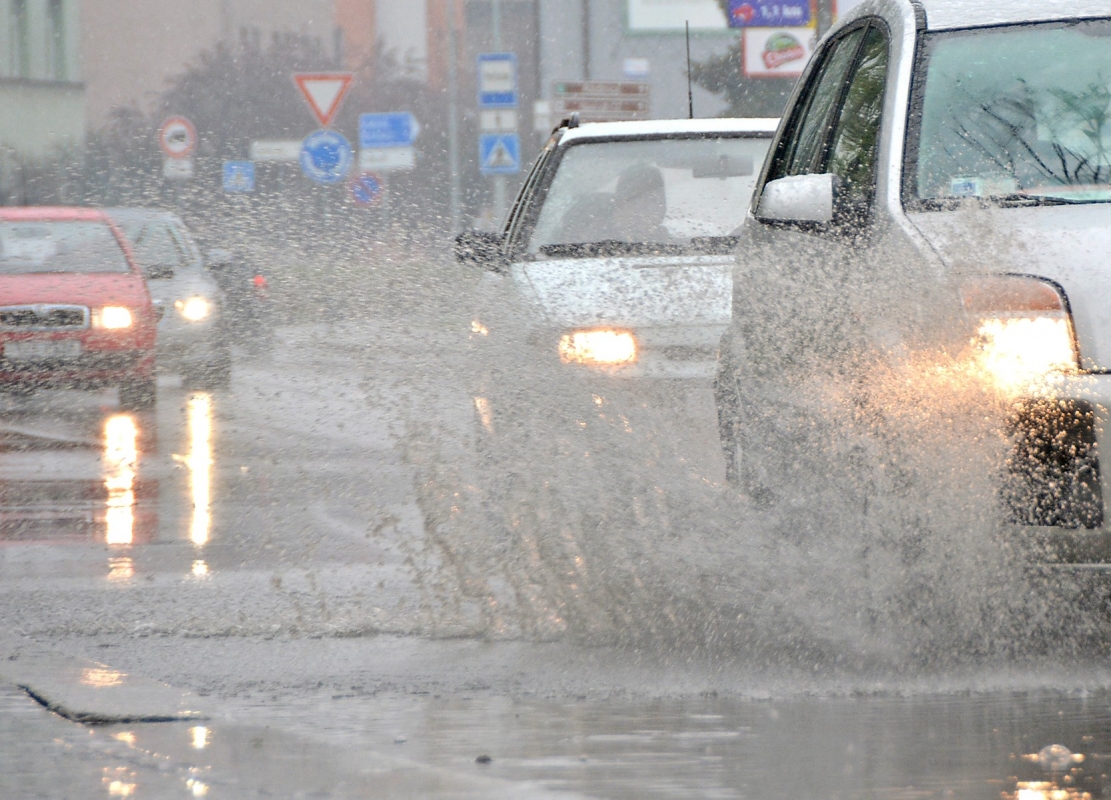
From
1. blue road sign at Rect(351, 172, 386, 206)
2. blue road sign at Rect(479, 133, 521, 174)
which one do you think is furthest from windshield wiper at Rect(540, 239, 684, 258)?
blue road sign at Rect(351, 172, 386, 206)

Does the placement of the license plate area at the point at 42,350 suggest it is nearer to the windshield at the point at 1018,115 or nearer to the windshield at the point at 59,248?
the windshield at the point at 59,248

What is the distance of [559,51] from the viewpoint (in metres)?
54.2

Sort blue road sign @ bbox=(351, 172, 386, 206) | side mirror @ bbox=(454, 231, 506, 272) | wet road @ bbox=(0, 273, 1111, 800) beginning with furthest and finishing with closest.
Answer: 1. blue road sign @ bbox=(351, 172, 386, 206)
2. side mirror @ bbox=(454, 231, 506, 272)
3. wet road @ bbox=(0, 273, 1111, 800)

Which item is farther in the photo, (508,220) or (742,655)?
(508,220)

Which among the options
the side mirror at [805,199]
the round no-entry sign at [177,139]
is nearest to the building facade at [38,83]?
the round no-entry sign at [177,139]

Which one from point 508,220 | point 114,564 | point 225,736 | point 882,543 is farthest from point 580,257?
point 225,736

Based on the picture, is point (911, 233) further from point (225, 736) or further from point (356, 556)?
point (356, 556)

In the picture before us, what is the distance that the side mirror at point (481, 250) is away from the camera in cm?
763

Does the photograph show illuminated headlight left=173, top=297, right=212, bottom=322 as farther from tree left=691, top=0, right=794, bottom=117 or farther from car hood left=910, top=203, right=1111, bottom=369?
tree left=691, top=0, right=794, bottom=117

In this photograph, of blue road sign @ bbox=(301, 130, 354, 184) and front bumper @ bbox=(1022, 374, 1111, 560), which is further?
blue road sign @ bbox=(301, 130, 354, 184)

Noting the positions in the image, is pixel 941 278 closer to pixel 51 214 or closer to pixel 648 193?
pixel 648 193

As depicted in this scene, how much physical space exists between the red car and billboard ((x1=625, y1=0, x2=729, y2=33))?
71.8ft

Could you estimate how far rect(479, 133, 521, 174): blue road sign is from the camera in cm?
2283

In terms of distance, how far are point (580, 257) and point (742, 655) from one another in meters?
3.27
